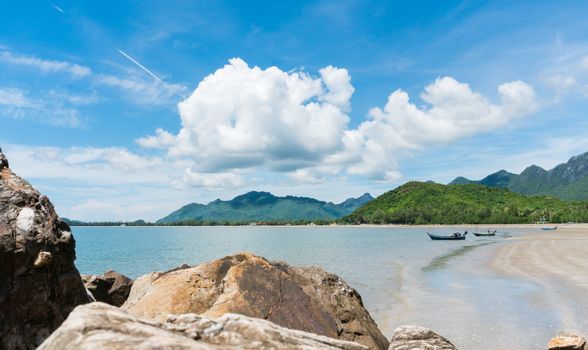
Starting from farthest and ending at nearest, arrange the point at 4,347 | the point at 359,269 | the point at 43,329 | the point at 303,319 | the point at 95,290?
1. the point at 359,269
2. the point at 95,290
3. the point at 303,319
4. the point at 43,329
5. the point at 4,347

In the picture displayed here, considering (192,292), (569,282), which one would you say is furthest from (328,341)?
(569,282)

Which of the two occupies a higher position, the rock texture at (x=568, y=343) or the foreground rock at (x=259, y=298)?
the foreground rock at (x=259, y=298)

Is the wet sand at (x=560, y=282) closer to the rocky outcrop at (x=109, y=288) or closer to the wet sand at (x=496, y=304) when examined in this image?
the wet sand at (x=496, y=304)

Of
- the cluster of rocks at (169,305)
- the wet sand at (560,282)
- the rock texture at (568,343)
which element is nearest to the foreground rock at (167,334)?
the cluster of rocks at (169,305)

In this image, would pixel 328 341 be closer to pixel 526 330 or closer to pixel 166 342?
pixel 166 342

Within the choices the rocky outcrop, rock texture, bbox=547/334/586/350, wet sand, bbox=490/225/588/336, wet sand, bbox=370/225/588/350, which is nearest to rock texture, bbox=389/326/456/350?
rock texture, bbox=547/334/586/350

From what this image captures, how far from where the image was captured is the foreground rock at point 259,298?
8969 mm

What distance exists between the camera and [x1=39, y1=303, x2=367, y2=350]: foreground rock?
343 centimetres

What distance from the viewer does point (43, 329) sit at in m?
6.68

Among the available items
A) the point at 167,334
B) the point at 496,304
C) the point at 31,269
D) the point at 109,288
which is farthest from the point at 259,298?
the point at 496,304

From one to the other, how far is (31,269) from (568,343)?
12937mm

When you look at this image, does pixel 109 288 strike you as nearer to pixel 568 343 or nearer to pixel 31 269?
pixel 31 269

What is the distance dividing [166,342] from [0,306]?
4089 mm

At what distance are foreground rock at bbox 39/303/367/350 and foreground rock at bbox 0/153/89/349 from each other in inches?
131
